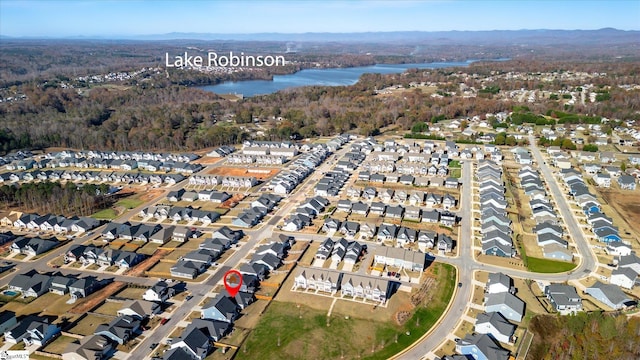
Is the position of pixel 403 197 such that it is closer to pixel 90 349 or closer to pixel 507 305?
pixel 507 305

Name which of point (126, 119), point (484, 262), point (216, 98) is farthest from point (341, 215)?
point (216, 98)

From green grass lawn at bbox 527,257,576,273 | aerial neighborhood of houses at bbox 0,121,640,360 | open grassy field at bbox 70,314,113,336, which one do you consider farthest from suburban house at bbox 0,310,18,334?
green grass lawn at bbox 527,257,576,273

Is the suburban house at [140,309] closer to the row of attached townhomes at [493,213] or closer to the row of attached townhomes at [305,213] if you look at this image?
the row of attached townhomes at [305,213]

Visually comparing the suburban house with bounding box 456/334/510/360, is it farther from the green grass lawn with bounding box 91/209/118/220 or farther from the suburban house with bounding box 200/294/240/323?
the green grass lawn with bounding box 91/209/118/220

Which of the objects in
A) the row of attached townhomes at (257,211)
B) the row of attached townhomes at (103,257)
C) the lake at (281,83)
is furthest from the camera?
the lake at (281,83)

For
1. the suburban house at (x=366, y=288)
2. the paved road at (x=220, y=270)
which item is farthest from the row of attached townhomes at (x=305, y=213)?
the suburban house at (x=366, y=288)

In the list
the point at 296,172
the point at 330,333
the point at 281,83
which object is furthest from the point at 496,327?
the point at 281,83

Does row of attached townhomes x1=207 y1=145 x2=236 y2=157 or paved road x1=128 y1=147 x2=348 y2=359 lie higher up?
row of attached townhomes x1=207 y1=145 x2=236 y2=157
